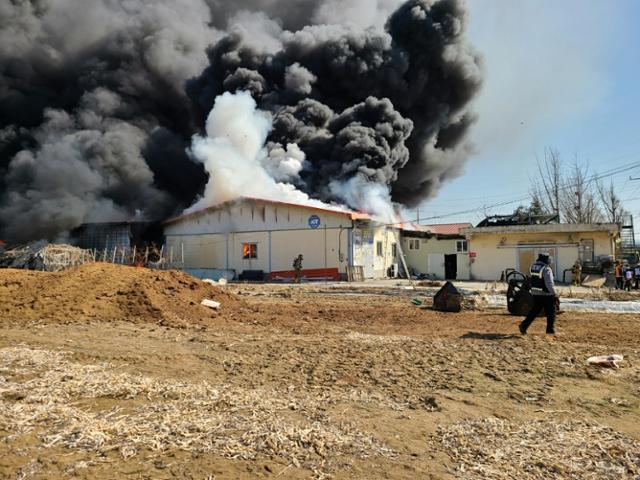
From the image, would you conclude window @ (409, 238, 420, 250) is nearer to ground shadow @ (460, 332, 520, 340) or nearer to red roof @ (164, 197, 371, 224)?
red roof @ (164, 197, 371, 224)

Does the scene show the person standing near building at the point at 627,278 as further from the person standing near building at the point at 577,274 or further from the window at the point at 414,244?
the window at the point at 414,244

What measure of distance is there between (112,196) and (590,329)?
30.0 metres

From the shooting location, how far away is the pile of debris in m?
23.5

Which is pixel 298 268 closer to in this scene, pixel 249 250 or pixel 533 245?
pixel 249 250

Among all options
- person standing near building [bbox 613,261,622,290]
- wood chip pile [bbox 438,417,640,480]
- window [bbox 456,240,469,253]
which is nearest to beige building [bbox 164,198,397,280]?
window [bbox 456,240,469,253]

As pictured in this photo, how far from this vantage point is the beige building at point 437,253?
29016 millimetres

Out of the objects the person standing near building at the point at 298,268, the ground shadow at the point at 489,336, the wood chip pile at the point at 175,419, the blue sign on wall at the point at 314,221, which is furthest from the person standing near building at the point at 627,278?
the wood chip pile at the point at 175,419

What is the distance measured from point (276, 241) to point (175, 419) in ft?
81.0

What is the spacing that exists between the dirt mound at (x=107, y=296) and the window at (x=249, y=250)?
16.3 meters

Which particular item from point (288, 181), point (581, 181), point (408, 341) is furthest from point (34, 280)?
point (581, 181)

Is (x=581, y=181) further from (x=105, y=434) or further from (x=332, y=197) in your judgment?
(x=105, y=434)

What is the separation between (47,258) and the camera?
23.5 m

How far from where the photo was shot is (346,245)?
26766 millimetres

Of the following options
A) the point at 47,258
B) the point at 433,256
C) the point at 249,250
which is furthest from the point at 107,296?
the point at 433,256
